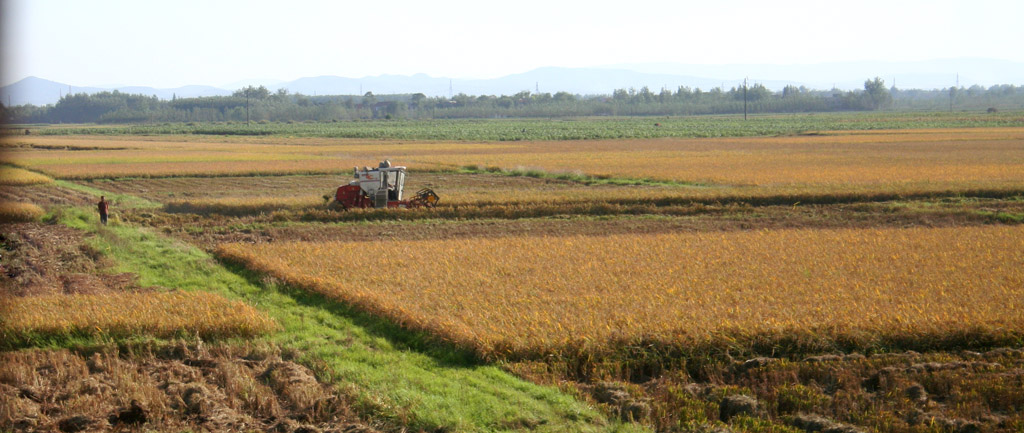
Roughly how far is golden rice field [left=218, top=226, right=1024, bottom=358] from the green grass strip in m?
0.35

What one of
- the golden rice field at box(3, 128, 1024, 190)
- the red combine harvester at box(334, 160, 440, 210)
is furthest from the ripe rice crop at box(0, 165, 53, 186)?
the red combine harvester at box(334, 160, 440, 210)

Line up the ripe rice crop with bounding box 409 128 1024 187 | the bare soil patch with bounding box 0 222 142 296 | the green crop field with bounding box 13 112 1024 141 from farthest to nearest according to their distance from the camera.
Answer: the green crop field with bounding box 13 112 1024 141 < the ripe rice crop with bounding box 409 128 1024 187 < the bare soil patch with bounding box 0 222 142 296

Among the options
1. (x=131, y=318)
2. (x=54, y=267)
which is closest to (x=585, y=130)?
(x=54, y=267)

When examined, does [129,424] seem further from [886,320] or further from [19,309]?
[886,320]

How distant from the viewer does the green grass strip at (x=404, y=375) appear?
8.66 metres

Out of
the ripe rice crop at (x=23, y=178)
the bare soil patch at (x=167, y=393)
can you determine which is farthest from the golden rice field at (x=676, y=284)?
the ripe rice crop at (x=23, y=178)

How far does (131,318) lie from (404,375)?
4.35 meters

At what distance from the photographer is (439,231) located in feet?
78.3

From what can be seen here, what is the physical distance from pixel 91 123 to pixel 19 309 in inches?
6943

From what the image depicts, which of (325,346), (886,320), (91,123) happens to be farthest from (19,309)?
(91,123)

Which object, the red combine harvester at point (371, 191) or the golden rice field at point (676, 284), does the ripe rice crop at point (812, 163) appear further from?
the golden rice field at point (676, 284)

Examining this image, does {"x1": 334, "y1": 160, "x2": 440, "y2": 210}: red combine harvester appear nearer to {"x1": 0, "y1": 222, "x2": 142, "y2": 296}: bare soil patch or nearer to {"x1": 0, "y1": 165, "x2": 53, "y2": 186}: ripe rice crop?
{"x1": 0, "y1": 222, "x2": 142, "y2": 296}: bare soil patch

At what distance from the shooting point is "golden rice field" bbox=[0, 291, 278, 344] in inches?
449

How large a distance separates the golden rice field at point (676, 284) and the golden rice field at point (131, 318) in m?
1.94
